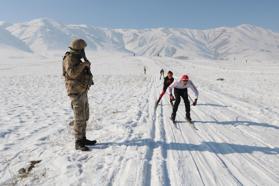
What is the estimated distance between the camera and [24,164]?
575 centimetres

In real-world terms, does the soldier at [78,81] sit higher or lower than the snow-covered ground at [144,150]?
higher

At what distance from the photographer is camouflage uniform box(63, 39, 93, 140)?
621 centimetres

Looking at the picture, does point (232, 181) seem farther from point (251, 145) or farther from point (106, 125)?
point (106, 125)

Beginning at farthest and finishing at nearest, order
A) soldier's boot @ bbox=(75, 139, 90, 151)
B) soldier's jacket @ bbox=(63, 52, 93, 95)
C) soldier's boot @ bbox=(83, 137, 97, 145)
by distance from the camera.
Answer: soldier's boot @ bbox=(83, 137, 97, 145), soldier's boot @ bbox=(75, 139, 90, 151), soldier's jacket @ bbox=(63, 52, 93, 95)

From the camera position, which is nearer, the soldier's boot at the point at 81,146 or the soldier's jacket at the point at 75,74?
the soldier's jacket at the point at 75,74

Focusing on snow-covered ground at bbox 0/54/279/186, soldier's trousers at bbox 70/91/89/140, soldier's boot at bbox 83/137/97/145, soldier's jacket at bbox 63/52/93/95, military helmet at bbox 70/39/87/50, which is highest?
military helmet at bbox 70/39/87/50

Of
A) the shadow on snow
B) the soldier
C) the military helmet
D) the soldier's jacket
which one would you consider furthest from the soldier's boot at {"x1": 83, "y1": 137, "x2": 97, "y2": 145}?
the military helmet

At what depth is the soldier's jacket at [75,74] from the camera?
6.20 m

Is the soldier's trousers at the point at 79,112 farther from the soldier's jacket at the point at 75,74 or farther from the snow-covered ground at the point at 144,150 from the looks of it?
the snow-covered ground at the point at 144,150

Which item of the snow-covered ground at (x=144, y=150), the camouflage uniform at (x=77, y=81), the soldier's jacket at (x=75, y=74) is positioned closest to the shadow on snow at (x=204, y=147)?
the snow-covered ground at (x=144, y=150)

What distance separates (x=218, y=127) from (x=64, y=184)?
5745 millimetres

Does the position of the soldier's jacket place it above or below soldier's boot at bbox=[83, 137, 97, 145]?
above

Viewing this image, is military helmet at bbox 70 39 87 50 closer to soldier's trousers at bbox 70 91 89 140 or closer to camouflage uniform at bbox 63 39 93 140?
camouflage uniform at bbox 63 39 93 140

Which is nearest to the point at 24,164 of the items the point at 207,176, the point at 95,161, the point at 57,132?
the point at 95,161
